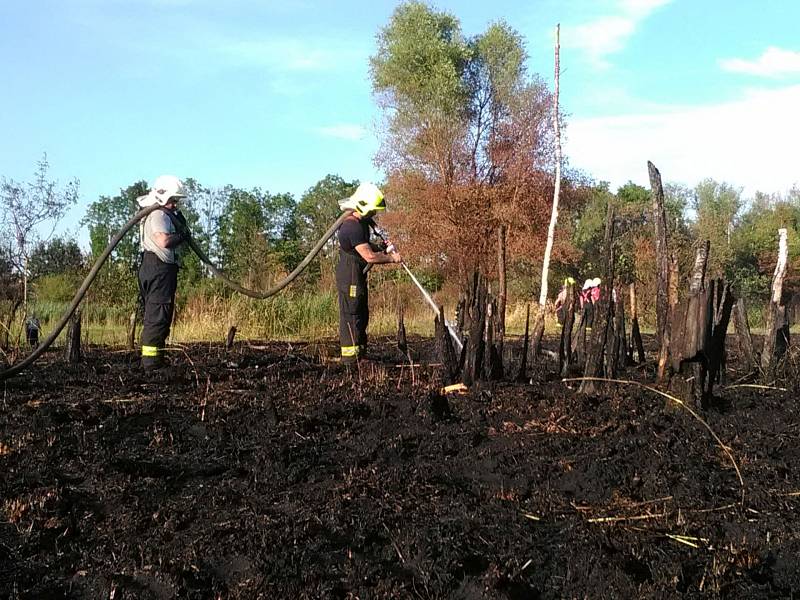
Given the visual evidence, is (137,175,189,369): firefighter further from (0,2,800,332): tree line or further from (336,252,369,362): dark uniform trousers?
(0,2,800,332): tree line

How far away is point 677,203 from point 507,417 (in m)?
38.8

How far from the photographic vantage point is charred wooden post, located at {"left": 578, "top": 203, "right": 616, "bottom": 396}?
188 inches

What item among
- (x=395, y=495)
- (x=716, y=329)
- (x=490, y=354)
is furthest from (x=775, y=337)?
(x=395, y=495)

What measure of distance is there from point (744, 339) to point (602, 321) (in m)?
2.12

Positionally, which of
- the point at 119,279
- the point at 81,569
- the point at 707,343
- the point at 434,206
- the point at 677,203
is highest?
the point at 677,203

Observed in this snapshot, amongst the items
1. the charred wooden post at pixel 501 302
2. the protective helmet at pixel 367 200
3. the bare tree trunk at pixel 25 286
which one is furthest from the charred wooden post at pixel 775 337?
the bare tree trunk at pixel 25 286

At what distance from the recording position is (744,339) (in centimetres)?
616

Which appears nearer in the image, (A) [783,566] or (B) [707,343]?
(A) [783,566]

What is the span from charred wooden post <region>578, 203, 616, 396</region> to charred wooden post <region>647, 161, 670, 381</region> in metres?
0.29

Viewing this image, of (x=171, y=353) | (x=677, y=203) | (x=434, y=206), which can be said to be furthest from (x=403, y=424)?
(x=677, y=203)

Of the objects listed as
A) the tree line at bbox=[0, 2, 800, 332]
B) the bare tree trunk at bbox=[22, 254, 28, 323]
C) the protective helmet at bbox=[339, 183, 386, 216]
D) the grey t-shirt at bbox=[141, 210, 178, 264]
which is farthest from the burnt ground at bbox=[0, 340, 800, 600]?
the tree line at bbox=[0, 2, 800, 332]

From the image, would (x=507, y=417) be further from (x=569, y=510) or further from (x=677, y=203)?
(x=677, y=203)

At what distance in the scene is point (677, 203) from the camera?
39750 mm

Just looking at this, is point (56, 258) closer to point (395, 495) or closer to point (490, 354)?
point (490, 354)
